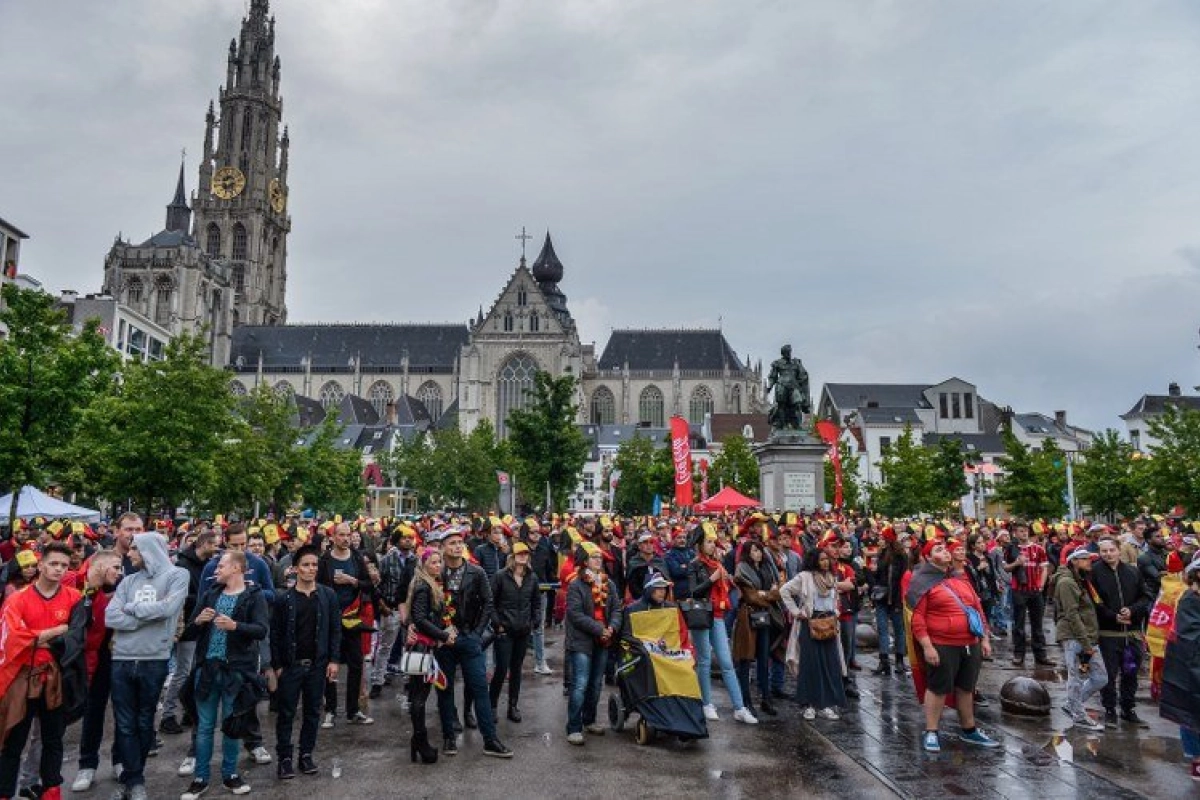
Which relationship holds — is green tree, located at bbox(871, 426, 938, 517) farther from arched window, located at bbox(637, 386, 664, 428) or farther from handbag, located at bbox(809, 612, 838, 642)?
arched window, located at bbox(637, 386, 664, 428)

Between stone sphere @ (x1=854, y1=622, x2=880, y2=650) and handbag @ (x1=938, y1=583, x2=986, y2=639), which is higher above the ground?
handbag @ (x1=938, y1=583, x2=986, y2=639)

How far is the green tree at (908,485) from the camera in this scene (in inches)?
1794

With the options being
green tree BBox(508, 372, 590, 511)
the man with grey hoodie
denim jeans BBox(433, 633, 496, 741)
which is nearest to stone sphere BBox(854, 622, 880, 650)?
denim jeans BBox(433, 633, 496, 741)

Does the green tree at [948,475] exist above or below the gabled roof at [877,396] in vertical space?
below

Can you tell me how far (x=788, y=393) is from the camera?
84.8ft

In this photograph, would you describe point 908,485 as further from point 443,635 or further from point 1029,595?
point 443,635

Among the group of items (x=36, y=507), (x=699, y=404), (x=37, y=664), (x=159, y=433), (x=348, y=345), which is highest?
(x=348, y=345)

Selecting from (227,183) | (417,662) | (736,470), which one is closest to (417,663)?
(417,662)

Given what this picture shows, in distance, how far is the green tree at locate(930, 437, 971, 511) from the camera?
43.5 m

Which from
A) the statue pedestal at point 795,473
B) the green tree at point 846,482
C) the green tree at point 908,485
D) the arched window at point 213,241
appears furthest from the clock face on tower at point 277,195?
the statue pedestal at point 795,473

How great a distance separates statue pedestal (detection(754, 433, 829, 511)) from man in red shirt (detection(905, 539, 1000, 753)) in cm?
1653

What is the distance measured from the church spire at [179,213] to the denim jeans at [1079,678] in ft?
443

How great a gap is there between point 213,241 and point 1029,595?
129 m

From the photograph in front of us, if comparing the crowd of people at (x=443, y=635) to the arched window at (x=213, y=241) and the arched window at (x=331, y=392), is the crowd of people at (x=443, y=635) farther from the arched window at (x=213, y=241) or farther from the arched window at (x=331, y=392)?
the arched window at (x=213, y=241)
